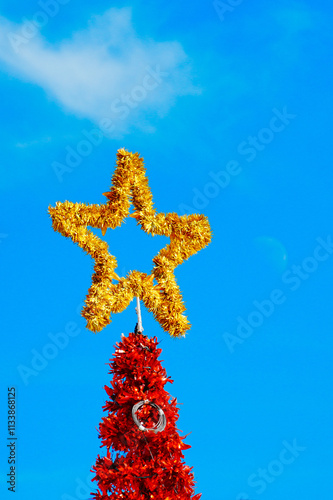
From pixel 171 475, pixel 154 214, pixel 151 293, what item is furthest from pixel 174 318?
pixel 171 475

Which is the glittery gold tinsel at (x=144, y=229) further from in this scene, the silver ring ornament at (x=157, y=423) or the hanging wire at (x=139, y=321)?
the silver ring ornament at (x=157, y=423)

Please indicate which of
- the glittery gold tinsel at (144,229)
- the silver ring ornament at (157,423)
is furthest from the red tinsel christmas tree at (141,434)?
the glittery gold tinsel at (144,229)

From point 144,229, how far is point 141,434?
7.70 feet

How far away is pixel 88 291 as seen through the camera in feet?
19.7

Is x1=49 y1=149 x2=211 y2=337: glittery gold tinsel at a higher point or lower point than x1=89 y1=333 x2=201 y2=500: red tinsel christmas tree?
higher

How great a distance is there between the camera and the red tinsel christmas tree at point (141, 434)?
5.04 metres

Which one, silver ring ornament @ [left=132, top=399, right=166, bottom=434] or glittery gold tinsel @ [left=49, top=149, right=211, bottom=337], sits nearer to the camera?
silver ring ornament @ [left=132, top=399, right=166, bottom=434]

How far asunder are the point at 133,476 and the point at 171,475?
1.24 feet

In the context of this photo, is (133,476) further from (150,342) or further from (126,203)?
(126,203)

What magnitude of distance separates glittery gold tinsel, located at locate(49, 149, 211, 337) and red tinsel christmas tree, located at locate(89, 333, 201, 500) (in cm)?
48

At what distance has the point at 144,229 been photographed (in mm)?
6465

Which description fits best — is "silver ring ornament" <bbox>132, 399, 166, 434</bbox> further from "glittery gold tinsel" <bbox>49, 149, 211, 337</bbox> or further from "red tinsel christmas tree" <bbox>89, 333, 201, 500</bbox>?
"glittery gold tinsel" <bbox>49, 149, 211, 337</bbox>

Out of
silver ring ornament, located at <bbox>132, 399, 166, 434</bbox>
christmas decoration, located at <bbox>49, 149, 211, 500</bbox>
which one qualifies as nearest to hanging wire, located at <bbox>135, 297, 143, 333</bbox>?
christmas decoration, located at <bbox>49, 149, 211, 500</bbox>

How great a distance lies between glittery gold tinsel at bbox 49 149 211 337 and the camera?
601 cm
